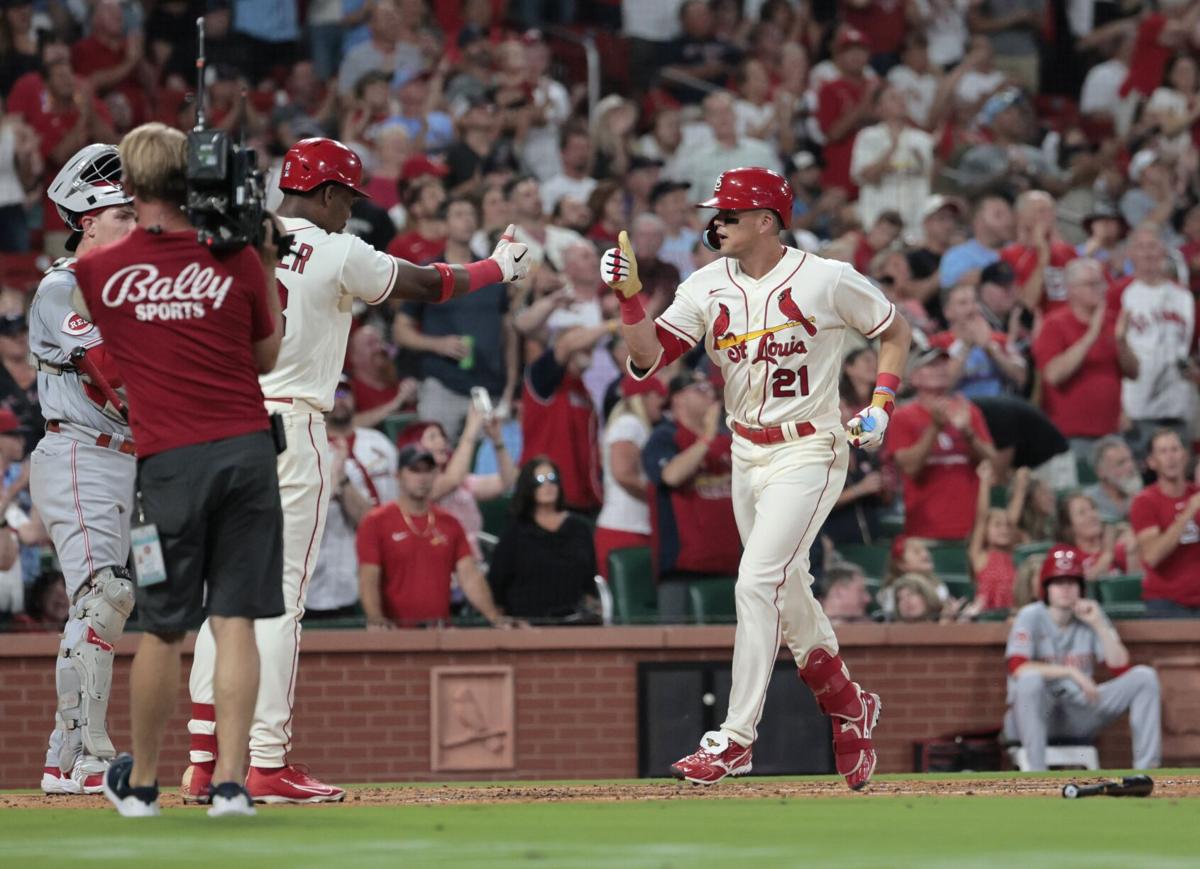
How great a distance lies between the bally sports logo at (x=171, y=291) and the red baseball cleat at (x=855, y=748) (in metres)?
3.15

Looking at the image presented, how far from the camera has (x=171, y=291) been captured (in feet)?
19.0

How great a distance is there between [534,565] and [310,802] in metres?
4.24

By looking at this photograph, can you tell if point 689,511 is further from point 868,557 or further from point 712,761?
point 712,761

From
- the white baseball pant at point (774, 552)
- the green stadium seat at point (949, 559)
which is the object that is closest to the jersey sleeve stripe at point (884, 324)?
the white baseball pant at point (774, 552)

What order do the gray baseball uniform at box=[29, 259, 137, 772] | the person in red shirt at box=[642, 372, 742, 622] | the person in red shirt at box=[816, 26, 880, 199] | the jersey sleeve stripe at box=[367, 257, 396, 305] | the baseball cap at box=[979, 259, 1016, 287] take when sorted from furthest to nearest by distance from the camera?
the person in red shirt at box=[816, 26, 880, 199], the baseball cap at box=[979, 259, 1016, 287], the person in red shirt at box=[642, 372, 742, 622], the gray baseball uniform at box=[29, 259, 137, 772], the jersey sleeve stripe at box=[367, 257, 396, 305]

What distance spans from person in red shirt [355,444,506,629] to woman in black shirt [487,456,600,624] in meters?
0.15

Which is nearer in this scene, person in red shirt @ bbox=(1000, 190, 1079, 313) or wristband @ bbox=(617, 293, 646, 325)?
wristband @ bbox=(617, 293, 646, 325)

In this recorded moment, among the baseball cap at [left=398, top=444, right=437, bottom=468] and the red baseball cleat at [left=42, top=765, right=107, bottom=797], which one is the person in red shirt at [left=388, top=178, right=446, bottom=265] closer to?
the baseball cap at [left=398, top=444, right=437, bottom=468]

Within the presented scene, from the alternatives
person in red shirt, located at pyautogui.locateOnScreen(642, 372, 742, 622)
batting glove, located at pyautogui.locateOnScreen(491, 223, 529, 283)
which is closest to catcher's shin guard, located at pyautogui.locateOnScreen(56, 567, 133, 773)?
batting glove, located at pyautogui.locateOnScreen(491, 223, 529, 283)

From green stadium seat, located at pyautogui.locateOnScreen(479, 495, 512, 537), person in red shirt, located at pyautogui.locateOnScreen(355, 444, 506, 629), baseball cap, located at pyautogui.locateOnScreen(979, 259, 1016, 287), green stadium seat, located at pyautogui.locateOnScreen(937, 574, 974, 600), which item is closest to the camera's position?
person in red shirt, located at pyautogui.locateOnScreen(355, 444, 506, 629)

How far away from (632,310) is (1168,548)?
497 cm

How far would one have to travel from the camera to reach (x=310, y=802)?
7.07m

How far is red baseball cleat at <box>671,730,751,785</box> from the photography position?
7559 mm

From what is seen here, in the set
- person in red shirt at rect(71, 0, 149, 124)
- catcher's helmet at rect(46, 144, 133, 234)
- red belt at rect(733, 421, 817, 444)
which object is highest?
person in red shirt at rect(71, 0, 149, 124)
